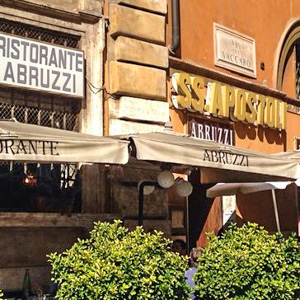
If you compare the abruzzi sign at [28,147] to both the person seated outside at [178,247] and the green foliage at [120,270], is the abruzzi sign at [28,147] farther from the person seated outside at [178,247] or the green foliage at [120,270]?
the person seated outside at [178,247]

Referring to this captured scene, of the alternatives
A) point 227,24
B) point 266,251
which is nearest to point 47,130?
point 266,251

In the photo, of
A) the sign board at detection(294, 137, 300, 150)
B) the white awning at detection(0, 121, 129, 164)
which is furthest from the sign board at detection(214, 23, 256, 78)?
the white awning at detection(0, 121, 129, 164)

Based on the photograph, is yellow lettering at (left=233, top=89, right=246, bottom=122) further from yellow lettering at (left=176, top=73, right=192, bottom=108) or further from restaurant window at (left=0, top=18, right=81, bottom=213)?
restaurant window at (left=0, top=18, right=81, bottom=213)

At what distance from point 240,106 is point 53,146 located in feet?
19.4

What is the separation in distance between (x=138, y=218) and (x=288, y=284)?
264cm

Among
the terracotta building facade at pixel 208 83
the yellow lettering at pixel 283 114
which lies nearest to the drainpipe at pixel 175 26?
the terracotta building facade at pixel 208 83

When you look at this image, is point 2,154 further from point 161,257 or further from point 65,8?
point 65,8

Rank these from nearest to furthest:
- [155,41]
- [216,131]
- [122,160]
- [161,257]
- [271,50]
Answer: [161,257] < [122,160] < [155,41] < [216,131] < [271,50]

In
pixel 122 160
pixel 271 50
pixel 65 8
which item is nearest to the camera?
pixel 122 160

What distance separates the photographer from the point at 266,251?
671cm

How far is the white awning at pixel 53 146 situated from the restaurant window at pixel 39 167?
1.79 meters

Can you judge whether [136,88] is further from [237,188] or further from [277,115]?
[277,115]

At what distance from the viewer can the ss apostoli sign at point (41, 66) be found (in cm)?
791

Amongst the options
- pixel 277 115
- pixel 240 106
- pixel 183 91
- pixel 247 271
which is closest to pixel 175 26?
pixel 183 91
